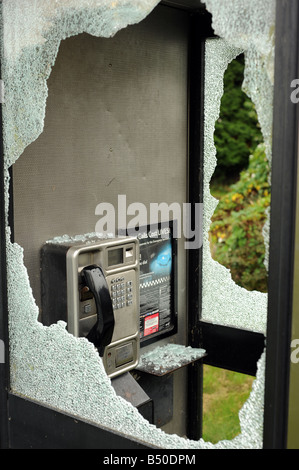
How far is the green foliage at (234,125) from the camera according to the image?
6.05 m

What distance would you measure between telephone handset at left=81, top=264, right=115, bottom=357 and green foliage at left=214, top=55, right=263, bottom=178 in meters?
4.17

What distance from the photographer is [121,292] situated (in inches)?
91.7

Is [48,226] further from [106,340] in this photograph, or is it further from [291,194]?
[291,194]

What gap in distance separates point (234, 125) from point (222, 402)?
3.31 m

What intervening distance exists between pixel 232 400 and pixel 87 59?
226 cm

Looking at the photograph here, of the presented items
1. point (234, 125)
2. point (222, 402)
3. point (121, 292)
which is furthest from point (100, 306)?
point (234, 125)

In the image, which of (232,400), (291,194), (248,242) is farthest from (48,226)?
(248,242)

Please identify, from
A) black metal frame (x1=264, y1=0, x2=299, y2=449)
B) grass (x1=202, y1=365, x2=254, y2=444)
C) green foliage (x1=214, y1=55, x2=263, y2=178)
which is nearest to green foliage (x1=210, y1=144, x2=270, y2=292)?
grass (x1=202, y1=365, x2=254, y2=444)

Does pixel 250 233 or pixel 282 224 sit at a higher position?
pixel 282 224

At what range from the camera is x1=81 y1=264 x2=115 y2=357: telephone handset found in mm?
2107

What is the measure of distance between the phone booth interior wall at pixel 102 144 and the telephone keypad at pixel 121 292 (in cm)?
26

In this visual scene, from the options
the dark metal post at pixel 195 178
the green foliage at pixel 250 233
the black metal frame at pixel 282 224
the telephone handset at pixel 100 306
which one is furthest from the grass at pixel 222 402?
the black metal frame at pixel 282 224

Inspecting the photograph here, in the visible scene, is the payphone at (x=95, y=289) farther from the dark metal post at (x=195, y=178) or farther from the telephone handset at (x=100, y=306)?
the dark metal post at (x=195, y=178)

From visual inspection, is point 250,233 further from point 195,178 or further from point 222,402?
point 195,178
